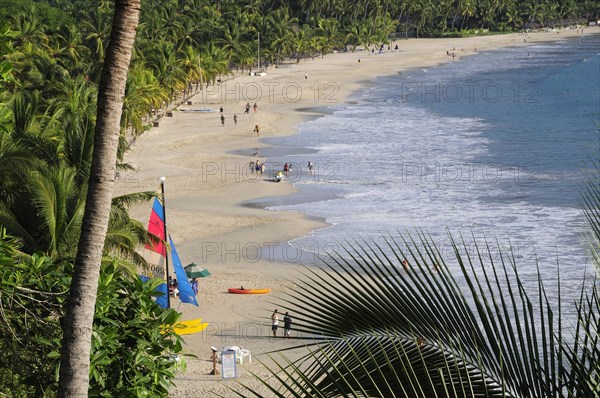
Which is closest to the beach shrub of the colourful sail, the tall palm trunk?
the tall palm trunk

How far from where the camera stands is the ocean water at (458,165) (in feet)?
129

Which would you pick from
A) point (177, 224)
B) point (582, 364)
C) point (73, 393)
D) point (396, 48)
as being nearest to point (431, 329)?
point (582, 364)

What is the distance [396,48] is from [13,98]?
11833cm

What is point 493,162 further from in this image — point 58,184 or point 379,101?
point 58,184

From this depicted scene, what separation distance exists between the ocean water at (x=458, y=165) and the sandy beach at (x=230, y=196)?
1.76m

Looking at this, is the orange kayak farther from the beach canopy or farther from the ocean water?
the ocean water

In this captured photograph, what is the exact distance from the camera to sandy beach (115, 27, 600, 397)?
27.6 metres

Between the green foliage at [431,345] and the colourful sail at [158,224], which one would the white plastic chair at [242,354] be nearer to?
the colourful sail at [158,224]

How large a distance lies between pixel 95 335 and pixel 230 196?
3815cm

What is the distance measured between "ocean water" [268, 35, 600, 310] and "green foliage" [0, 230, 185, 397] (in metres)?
6.92

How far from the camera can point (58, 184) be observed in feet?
63.1

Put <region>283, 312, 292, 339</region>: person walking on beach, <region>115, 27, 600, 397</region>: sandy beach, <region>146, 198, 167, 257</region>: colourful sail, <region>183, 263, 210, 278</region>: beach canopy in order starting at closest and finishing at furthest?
<region>283, 312, 292, 339</region>: person walking on beach < <region>146, 198, 167, 257</region>: colourful sail < <region>115, 27, 600, 397</region>: sandy beach < <region>183, 263, 210, 278</region>: beach canopy

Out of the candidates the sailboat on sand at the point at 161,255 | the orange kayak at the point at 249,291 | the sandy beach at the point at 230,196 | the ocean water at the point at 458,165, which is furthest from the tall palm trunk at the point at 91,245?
the orange kayak at the point at 249,291

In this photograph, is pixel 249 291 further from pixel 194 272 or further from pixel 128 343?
pixel 128 343
